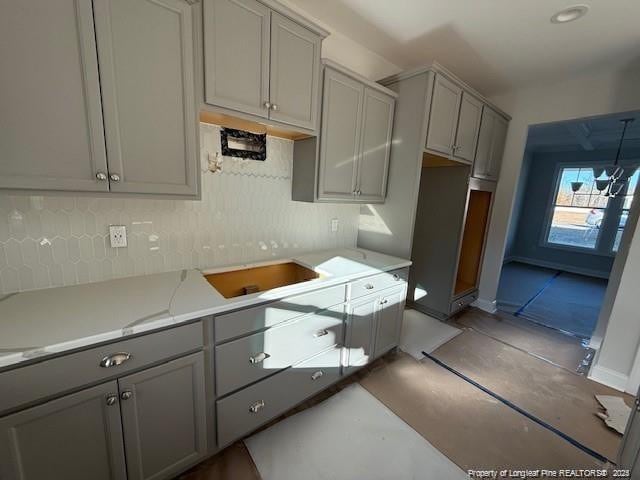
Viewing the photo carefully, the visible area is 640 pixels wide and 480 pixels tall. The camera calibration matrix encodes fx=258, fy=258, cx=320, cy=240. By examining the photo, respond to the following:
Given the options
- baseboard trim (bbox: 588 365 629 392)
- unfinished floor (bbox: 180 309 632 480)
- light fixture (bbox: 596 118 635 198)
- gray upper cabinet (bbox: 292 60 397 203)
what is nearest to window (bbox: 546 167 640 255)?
light fixture (bbox: 596 118 635 198)

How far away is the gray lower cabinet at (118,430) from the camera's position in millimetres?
872

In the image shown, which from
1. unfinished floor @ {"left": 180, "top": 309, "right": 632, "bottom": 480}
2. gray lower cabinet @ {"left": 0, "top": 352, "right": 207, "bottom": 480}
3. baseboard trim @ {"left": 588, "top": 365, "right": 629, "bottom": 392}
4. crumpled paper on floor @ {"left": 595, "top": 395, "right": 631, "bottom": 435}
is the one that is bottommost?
unfinished floor @ {"left": 180, "top": 309, "right": 632, "bottom": 480}

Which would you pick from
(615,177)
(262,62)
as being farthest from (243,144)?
(615,177)

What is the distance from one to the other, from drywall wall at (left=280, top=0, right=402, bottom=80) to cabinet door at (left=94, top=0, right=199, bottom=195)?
3.78 ft

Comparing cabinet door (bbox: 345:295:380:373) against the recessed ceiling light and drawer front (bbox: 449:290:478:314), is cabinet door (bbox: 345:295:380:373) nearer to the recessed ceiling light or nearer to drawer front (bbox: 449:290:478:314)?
drawer front (bbox: 449:290:478:314)

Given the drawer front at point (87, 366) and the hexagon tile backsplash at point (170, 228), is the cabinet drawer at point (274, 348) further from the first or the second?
the hexagon tile backsplash at point (170, 228)

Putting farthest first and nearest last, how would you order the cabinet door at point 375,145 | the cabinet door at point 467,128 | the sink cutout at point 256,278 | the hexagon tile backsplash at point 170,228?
1. the cabinet door at point 467,128
2. the cabinet door at point 375,145
3. the sink cutout at point 256,278
4. the hexagon tile backsplash at point 170,228

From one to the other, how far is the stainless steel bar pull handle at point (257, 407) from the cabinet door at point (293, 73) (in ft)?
5.39

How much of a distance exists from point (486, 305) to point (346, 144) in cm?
298

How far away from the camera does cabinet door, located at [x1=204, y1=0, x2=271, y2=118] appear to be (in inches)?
49.8

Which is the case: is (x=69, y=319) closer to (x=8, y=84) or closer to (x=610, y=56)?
(x=8, y=84)

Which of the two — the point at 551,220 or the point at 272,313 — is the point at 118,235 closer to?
the point at 272,313

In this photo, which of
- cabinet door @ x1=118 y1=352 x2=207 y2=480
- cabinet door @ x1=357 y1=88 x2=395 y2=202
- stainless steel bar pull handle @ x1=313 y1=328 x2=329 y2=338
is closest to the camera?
cabinet door @ x1=118 y1=352 x2=207 y2=480

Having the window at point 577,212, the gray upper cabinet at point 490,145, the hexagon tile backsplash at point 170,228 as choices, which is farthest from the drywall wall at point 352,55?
the window at point 577,212
